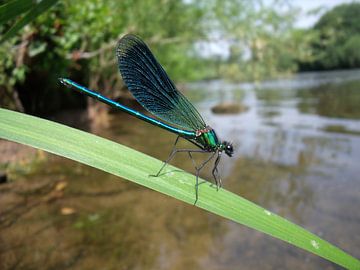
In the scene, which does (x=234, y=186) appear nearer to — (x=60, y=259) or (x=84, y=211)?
(x=84, y=211)

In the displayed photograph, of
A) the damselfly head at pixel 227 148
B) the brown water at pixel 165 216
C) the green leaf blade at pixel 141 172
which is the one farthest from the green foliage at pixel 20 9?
the brown water at pixel 165 216

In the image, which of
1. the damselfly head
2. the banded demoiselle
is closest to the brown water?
the damselfly head

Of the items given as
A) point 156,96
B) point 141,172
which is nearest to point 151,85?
point 156,96

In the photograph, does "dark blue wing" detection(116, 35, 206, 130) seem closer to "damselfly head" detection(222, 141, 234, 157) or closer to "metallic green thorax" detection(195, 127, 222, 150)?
"metallic green thorax" detection(195, 127, 222, 150)

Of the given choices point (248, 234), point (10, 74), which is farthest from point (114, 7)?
point (248, 234)

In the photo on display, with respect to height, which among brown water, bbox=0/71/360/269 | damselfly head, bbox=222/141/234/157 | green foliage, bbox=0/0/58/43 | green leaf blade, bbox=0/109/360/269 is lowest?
brown water, bbox=0/71/360/269

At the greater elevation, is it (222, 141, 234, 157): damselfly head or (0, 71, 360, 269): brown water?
(222, 141, 234, 157): damselfly head

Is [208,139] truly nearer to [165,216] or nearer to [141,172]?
[141,172]

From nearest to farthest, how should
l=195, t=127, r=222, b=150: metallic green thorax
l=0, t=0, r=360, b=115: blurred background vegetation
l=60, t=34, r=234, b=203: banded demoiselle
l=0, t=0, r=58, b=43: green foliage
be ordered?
l=0, t=0, r=58, b=43: green foliage, l=60, t=34, r=234, b=203: banded demoiselle, l=195, t=127, r=222, b=150: metallic green thorax, l=0, t=0, r=360, b=115: blurred background vegetation
